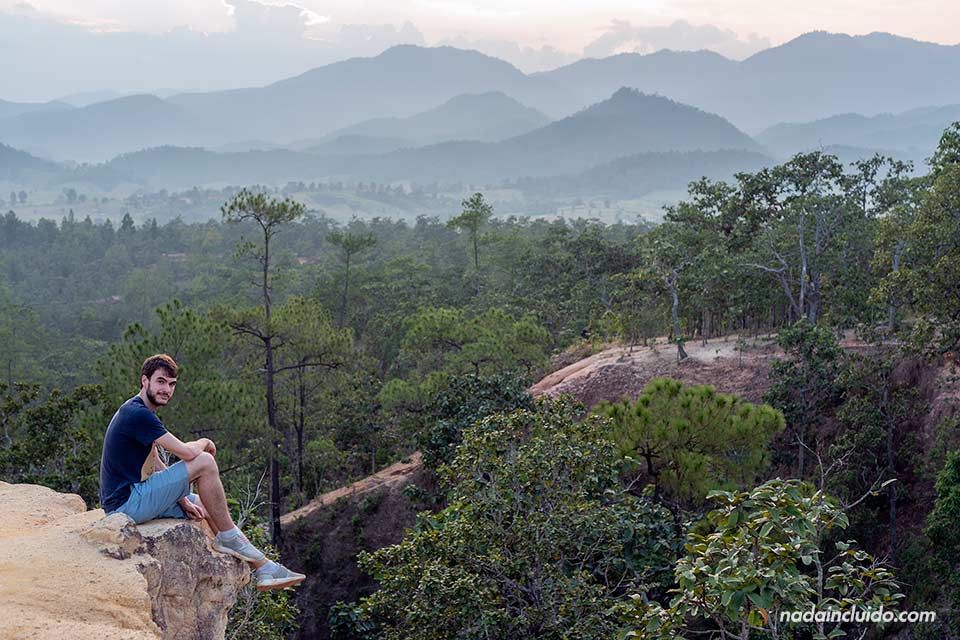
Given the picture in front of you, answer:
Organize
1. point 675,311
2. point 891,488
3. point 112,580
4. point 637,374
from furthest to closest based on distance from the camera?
1. point 637,374
2. point 675,311
3. point 891,488
4. point 112,580

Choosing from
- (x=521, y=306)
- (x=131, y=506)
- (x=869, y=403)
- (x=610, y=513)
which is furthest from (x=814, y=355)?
(x=521, y=306)

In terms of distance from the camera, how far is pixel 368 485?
1708 cm

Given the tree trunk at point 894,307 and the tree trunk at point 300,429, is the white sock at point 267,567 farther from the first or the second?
the tree trunk at point 894,307

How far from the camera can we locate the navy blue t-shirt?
4.78m

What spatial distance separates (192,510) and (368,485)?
12.3 metres

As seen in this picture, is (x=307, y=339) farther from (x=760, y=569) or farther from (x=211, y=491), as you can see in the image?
(x=760, y=569)

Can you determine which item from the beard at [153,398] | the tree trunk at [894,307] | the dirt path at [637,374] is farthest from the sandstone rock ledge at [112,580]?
the tree trunk at [894,307]

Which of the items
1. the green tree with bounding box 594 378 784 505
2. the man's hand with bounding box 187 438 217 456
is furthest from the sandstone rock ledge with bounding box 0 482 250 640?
the green tree with bounding box 594 378 784 505

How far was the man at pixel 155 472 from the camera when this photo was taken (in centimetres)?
479

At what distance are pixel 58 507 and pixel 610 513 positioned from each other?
4.93 m

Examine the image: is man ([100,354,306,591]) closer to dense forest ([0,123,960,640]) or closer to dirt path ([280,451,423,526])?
dense forest ([0,123,960,640])

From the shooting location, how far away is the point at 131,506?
4.82m

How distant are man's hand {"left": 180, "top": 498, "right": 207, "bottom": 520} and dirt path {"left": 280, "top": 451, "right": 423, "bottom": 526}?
11.6m

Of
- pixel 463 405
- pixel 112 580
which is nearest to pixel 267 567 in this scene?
pixel 112 580
